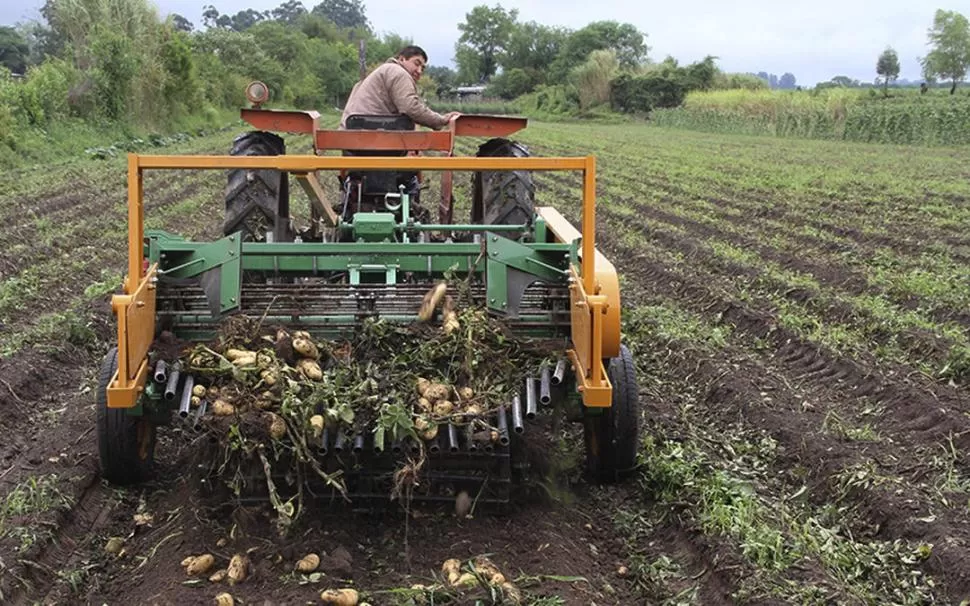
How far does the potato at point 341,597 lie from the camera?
130 inches

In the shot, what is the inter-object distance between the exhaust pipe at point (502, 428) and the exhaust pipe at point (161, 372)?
4.30 ft

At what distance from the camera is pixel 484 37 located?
316 ft

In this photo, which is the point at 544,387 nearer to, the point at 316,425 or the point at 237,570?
the point at 316,425

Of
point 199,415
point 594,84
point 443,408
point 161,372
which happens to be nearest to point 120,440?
point 161,372

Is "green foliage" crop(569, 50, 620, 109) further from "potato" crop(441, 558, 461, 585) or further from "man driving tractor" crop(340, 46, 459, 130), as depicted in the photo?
"potato" crop(441, 558, 461, 585)

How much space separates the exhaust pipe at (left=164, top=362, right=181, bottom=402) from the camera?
150 inches

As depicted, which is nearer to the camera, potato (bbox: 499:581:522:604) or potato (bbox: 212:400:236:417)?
potato (bbox: 499:581:522:604)

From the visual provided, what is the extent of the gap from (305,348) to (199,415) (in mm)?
528

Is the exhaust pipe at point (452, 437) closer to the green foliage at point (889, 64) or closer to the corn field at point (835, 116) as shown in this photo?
the corn field at point (835, 116)

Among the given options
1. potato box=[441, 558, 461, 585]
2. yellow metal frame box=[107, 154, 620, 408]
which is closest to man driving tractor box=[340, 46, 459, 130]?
yellow metal frame box=[107, 154, 620, 408]

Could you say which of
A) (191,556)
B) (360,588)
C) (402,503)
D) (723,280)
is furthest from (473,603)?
(723,280)

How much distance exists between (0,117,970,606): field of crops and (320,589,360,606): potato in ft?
0.30

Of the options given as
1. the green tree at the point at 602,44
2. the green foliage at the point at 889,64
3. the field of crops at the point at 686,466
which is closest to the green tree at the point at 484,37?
the green tree at the point at 602,44

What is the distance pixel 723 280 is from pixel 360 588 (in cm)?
638
